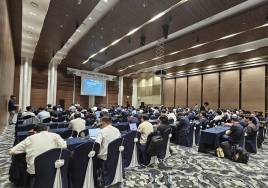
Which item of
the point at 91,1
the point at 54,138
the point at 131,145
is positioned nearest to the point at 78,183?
the point at 54,138

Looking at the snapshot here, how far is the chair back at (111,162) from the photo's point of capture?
2.54 metres

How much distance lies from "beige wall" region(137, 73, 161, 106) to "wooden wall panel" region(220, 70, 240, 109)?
743 centimetres

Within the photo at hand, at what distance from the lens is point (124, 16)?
6543 millimetres

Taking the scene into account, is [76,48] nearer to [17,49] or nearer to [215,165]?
[17,49]

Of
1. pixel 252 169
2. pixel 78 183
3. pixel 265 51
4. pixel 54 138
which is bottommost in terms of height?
pixel 252 169

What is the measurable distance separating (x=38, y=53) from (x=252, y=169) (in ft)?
45.9

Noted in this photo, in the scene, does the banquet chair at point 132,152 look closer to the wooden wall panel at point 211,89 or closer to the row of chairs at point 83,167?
the row of chairs at point 83,167

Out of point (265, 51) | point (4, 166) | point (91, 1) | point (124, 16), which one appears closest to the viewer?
point (4, 166)

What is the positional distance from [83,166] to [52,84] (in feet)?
50.4

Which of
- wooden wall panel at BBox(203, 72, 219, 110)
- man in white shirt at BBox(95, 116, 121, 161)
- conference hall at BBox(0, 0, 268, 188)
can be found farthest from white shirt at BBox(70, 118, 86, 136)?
wooden wall panel at BBox(203, 72, 219, 110)

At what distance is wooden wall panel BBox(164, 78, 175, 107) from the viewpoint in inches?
749

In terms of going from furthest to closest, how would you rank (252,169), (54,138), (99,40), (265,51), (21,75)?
(21,75) → (265,51) → (99,40) → (252,169) → (54,138)

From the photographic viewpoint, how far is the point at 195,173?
10.7 feet

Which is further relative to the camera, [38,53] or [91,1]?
[38,53]
